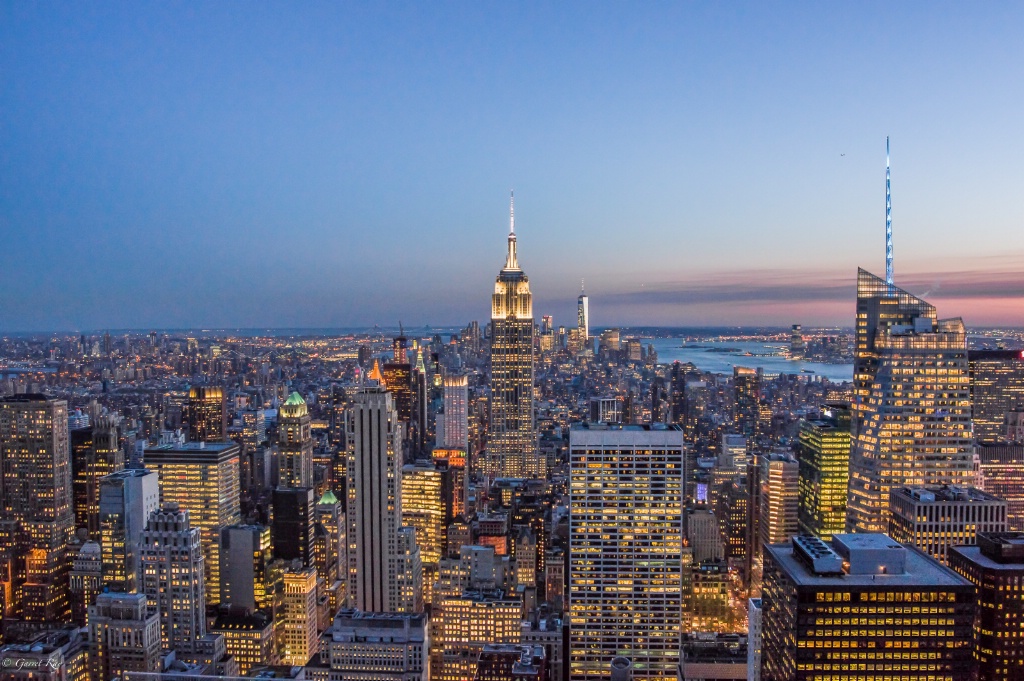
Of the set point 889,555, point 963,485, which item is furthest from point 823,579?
point 963,485

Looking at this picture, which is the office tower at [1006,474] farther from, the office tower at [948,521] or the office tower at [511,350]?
the office tower at [511,350]

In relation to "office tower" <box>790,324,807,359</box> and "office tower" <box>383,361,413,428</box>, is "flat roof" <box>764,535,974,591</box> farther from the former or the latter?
"office tower" <box>383,361,413,428</box>

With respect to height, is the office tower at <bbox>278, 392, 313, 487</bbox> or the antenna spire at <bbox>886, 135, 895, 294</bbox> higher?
the antenna spire at <bbox>886, 135, 895, 294</bbox>

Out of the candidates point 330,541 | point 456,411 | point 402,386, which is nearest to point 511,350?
point 456,411

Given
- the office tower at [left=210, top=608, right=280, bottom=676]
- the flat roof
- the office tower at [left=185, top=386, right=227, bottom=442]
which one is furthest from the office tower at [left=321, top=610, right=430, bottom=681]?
the office tower at [left=185, top=386, right=227, bottom=442]

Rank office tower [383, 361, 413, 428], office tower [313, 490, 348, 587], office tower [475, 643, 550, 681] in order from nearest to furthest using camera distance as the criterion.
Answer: office tower [475, 643, 550, 681] → office tower [313, 490, 348, 587] → office tower [383, 361, 413, 428]

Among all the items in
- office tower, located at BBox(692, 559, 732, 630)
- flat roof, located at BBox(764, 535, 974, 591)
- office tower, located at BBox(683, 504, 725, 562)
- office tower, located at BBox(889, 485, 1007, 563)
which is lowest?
office tower, located at BBox(692, 559, 732, 630)

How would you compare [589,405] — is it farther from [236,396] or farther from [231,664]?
[231,664]

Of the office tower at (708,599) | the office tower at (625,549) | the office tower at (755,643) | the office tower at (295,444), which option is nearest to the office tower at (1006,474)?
the office tower at (708,599)
